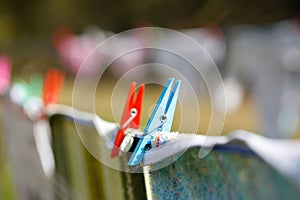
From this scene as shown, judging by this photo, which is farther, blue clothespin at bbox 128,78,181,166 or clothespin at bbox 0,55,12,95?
clothespin at bbox 0,55,12,95

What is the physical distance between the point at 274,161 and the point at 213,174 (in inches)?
8.5

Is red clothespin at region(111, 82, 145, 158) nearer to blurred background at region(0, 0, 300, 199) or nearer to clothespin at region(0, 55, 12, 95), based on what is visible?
blurred background at region(0, 0, 300, 199)

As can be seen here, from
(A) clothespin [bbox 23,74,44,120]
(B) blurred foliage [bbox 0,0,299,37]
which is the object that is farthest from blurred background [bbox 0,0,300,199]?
(A) clothespin [bbox 23,74,44,120]

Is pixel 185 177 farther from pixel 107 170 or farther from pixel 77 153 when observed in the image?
pixel 77 153

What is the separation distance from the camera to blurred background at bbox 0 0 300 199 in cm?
499

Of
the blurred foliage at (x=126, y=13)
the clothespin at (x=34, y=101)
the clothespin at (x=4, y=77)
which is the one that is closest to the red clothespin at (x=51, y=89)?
the clothespin at (x=34, y=101)

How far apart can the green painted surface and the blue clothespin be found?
0.27 feet

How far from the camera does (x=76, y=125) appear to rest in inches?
81.3

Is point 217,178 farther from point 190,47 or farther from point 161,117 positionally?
point 190,47

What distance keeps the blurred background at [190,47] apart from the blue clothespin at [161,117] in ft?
0.22

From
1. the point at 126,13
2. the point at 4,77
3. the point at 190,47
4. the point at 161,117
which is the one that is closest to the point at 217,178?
the point at 161,117

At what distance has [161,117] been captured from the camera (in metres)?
1.38

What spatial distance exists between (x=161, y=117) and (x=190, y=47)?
5.72m

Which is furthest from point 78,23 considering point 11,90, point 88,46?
point 11,90
